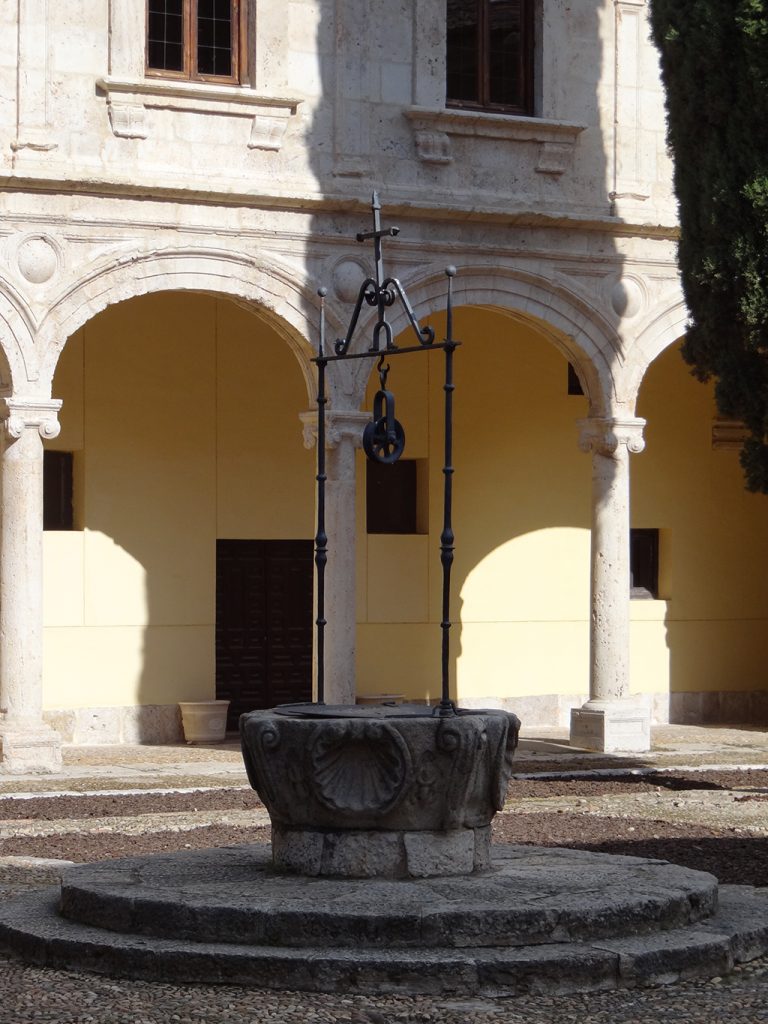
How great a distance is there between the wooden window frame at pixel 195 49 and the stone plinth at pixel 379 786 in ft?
26.6

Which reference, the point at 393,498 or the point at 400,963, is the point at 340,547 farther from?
the point at 400,963

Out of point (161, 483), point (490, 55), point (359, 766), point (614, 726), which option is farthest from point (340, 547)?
point (359, 766)

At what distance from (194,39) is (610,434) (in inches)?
184

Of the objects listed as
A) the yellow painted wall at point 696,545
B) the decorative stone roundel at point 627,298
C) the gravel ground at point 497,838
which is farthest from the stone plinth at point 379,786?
the yellow painted wall at point 696,545

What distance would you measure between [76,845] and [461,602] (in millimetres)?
8063

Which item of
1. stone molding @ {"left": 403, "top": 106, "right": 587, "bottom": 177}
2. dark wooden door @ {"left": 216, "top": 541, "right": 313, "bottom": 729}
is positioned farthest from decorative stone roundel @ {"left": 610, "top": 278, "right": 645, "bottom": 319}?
dark wooden door @ {"left": 216, "top": 541, "right": 313, "bottom": 729}

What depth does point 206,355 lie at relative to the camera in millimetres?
16438

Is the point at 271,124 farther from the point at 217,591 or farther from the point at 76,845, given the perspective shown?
the point at 76,845

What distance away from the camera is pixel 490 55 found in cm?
1564

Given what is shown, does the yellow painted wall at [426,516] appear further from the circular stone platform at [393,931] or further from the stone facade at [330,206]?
the circular stone platform at [393,931]

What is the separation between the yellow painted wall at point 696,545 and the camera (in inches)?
727

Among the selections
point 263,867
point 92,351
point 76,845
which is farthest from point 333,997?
point 92,351

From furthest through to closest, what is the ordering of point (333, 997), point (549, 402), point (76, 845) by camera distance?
point (549, 402)
point (76, 845)
point (333, 997)

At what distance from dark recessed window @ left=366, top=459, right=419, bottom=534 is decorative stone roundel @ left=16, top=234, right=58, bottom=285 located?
438 centimetres
